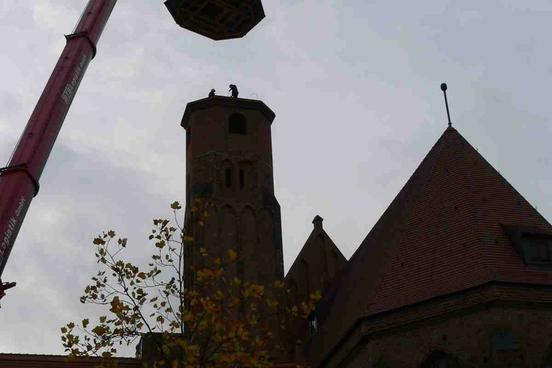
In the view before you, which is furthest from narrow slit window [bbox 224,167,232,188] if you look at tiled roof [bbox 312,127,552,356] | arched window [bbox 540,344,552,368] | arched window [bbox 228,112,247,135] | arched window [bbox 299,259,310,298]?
arched window [bbox 540,344,552,368]

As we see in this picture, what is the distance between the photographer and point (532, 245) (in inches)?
889

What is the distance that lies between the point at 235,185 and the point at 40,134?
14801 mm

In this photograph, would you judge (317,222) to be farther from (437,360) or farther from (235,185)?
(437,360)

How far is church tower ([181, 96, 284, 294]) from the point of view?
3034 cm

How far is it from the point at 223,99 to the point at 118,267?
18.4m

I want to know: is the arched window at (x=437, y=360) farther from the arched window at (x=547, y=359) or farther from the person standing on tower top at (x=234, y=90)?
the person standing on tower top at (x=234, y=90)

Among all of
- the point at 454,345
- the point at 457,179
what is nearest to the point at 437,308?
the point at 454,345

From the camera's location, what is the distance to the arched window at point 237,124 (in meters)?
33.0

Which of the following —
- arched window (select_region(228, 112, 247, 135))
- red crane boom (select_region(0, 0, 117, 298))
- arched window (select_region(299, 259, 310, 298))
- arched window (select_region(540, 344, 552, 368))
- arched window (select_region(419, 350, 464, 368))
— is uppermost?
arched window (select_region(228, 112, 247, 135))

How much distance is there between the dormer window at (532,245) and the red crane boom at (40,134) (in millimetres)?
11301

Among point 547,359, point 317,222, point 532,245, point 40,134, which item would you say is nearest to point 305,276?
point 317,222

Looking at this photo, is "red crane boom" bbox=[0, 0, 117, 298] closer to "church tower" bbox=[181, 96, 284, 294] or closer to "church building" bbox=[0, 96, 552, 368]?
"church building" bbox=[0, 96, 552, 368]

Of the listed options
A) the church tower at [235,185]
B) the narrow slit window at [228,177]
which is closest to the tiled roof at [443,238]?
the church tower at [235,185]

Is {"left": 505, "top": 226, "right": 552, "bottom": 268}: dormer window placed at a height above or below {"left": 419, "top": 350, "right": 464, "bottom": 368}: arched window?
above
